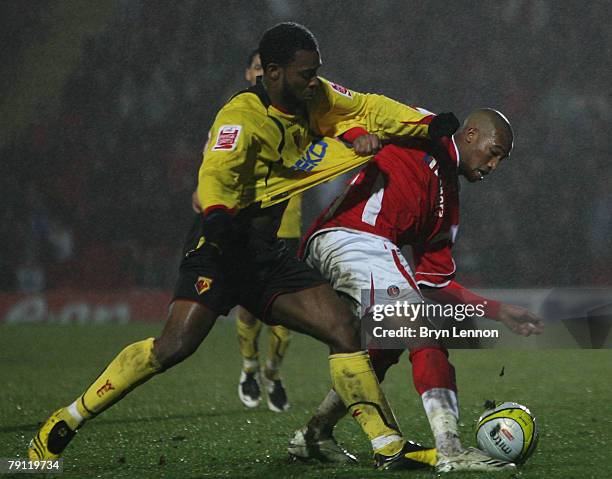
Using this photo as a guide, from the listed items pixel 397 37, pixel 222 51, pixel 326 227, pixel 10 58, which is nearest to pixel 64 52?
pixel 10 58

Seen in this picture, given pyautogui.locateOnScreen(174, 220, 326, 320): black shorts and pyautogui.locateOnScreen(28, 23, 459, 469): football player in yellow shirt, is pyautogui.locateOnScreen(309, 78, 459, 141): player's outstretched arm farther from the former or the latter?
pyautogui.locateOnScreen(174, 220, 326, 320): black shorts

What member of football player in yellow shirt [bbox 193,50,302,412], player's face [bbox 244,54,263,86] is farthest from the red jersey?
player's face [bbox 244,54,263,86]

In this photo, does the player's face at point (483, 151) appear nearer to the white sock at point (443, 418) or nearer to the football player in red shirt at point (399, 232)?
the football player in red shirt at point (399, 232)

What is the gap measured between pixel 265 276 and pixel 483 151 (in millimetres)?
953

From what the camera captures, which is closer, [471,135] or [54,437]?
[54,437]

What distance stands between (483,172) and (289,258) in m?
0.82

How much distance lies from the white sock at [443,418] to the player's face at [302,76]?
1094 mm

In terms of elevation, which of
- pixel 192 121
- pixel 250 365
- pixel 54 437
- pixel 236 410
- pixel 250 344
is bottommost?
pixel 54 437

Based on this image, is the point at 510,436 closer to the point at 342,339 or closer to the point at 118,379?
the point at 342,339

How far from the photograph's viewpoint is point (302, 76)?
3619 millimetres

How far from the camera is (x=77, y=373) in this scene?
7598 millimetres

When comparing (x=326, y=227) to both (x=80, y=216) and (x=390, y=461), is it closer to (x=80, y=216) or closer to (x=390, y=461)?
(x=390, y=461)
